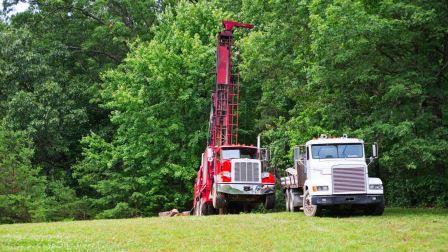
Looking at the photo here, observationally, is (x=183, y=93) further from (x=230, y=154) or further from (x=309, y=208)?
(x=309, y=208)

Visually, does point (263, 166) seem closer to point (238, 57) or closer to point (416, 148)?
point (416, 148)

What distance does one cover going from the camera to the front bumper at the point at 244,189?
23.1 m

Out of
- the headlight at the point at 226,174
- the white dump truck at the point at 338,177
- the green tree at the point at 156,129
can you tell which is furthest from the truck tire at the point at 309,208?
the green tree at the point at 156,129

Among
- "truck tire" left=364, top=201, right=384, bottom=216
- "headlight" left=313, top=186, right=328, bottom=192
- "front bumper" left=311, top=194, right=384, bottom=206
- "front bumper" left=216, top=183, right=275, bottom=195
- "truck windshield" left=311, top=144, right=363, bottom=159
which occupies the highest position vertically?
"truck windshield" left=311, top=144, right=363, bottom=159

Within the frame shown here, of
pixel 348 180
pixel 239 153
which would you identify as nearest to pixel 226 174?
pixel 239 153

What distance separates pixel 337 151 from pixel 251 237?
315 inches

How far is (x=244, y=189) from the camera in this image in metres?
23.4

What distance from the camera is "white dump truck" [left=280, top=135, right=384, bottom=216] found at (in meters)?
18.9

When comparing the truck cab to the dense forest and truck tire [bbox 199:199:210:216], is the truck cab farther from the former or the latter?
the dense forest

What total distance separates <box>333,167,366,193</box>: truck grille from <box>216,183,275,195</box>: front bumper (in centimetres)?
502

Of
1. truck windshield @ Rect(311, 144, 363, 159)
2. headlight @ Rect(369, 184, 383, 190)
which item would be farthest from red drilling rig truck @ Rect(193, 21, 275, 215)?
headlight @ Rect(369, 184, 383, 190)

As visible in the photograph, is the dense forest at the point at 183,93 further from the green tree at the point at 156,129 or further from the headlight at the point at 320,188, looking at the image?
the headlight at the point at 320,188

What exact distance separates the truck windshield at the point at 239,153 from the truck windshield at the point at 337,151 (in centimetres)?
458

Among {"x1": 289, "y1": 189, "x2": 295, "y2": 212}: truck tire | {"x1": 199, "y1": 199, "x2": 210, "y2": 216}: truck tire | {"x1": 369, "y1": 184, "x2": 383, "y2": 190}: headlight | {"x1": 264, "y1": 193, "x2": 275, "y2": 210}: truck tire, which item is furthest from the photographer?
{"x1": 199, "y1": 199, "x2": 210, "y2": 216}: truck tire
